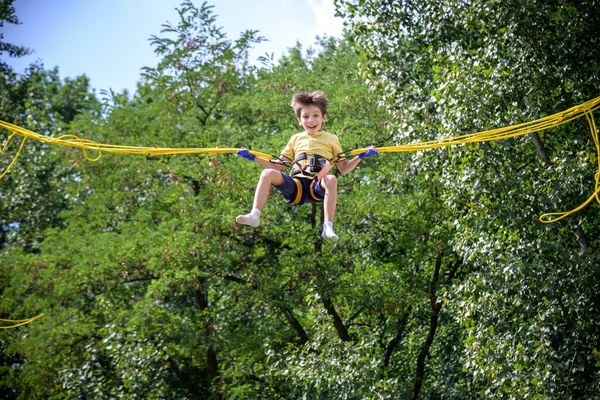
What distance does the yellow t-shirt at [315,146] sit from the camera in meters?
7.01

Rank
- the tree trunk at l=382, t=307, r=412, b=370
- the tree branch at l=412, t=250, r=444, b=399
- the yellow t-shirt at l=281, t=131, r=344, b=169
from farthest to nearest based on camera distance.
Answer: the tree trunk at l=382, t=307, r=412, b=370 → the tree branch at l=412, t=250, r=444, b=399 → the yellow t-shirt at l=281, t=131, r=344, b=169

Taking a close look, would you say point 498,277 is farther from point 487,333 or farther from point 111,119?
point 111,119

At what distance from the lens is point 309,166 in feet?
22.8

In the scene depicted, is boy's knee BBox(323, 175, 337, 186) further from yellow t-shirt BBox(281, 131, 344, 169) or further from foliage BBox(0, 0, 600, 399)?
foliage BBox(0, 0, 600, 399)

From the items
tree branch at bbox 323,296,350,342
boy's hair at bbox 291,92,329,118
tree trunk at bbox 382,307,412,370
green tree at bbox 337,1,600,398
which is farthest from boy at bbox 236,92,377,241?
tree trunk at bbox 382,307,412,370

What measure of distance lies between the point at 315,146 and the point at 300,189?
33 cm

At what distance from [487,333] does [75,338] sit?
7.77 meters

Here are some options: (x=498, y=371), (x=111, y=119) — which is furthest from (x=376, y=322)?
(x=111, y=119)

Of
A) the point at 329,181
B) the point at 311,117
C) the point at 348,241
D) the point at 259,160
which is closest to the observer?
the point at 329,181

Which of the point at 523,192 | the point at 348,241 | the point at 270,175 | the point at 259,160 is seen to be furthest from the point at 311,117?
the point at 348,241

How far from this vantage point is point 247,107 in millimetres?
15992

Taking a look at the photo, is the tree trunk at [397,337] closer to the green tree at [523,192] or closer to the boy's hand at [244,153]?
the green tree at [523,192]

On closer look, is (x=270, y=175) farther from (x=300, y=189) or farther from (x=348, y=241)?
(x=348, y=241)

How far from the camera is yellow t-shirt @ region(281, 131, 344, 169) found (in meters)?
7.01
